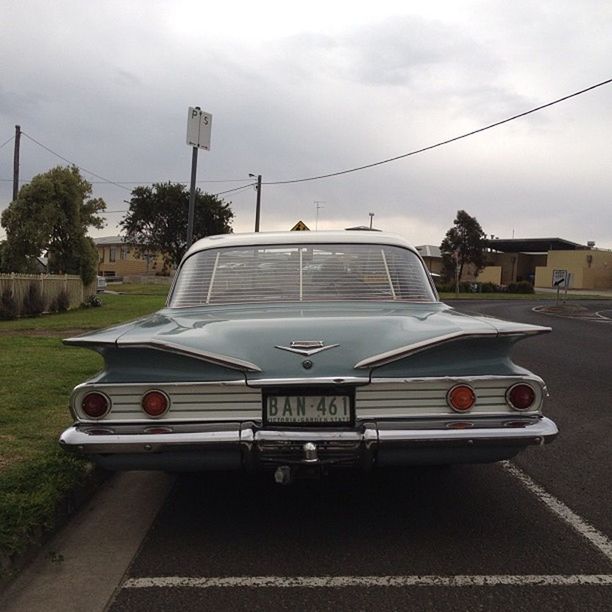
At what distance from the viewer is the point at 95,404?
331cm

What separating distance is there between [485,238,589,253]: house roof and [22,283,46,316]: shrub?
60913 millimetres

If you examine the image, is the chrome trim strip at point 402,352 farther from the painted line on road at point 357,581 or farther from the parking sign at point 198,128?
the parking sign at point 198,128

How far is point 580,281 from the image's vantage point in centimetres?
6362

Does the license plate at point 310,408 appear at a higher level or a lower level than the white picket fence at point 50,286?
higher

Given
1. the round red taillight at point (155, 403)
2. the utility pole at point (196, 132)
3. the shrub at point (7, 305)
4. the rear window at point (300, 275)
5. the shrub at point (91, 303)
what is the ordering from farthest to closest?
the shrub at point (91, 303), the shrub at point (7, 305), the utility pole at point (196, 132), the rear window at point (300, 275), the round red taillight at point (155, 403)

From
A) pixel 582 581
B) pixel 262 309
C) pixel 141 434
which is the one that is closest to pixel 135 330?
pixel 141 434

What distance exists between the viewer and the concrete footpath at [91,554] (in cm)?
290

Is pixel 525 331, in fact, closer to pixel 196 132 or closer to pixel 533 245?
pixel 196 132

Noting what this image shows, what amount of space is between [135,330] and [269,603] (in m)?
1.51

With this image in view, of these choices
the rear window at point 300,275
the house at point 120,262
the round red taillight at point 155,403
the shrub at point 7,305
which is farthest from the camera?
the house at point 120,262

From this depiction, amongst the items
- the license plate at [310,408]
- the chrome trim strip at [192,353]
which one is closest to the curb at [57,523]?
the chrome trim strip at [192,353]

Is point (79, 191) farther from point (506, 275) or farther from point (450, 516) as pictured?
point (506, 275)

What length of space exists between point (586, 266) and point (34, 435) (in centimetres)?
6574

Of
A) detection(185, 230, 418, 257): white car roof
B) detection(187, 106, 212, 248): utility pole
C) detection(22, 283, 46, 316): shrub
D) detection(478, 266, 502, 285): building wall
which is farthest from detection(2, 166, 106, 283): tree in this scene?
detection(478, 266, 502, 285): building wall
